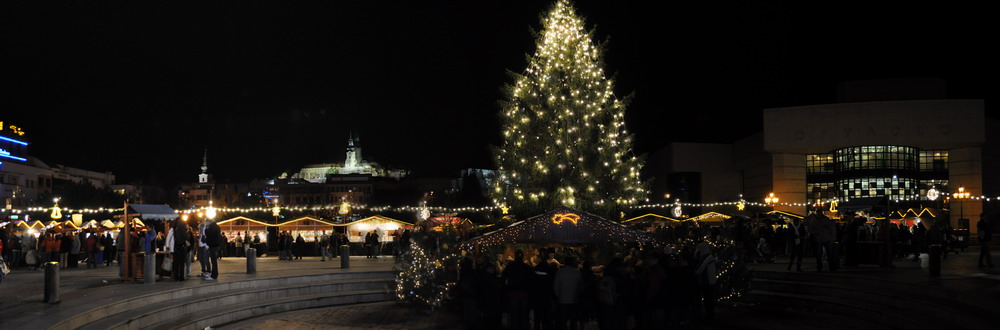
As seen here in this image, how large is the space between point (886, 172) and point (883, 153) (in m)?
1.38

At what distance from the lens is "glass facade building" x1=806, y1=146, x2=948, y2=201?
169 feet

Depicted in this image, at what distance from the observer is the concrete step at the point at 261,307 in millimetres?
14312

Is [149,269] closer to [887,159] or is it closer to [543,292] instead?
[543,292]

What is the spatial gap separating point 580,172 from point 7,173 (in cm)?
7866

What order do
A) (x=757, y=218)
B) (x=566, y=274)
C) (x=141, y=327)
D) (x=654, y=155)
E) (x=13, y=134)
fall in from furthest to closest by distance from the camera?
(x=654, y=155)
(x=13, y=134)
(x=757, y=218)
(x=141, y=327)
(x=566, y=274)

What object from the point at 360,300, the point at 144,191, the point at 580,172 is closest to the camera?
the point at 360,300

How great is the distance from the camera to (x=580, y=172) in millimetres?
22328

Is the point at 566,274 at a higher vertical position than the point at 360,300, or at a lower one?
higher

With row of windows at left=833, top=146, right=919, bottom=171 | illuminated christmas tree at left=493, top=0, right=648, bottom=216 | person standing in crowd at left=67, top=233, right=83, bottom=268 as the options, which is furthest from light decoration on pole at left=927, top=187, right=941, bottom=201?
person standing in crowd at left=67, top=233, right=83, bottom=268

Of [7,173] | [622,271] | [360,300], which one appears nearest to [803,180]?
[360,300]

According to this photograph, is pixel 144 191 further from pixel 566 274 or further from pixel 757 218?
pixel 566 274

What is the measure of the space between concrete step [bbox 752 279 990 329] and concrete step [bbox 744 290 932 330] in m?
0.12

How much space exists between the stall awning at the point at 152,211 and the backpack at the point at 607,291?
1317 centimetres

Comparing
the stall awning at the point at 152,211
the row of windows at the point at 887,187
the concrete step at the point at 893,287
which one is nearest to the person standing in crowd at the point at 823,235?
the concrete step at the point at 893,287
